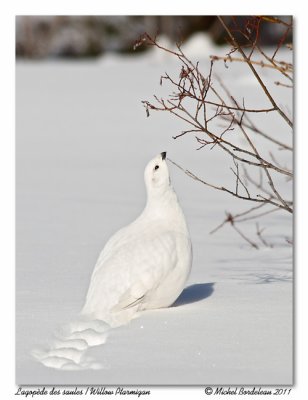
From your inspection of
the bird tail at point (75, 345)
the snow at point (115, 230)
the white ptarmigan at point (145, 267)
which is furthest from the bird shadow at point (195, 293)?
the bird tail at point (75, 345)

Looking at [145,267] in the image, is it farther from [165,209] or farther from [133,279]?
[165,209]

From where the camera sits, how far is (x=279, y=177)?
30.0 ft

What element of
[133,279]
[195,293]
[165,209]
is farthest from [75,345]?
[195,293]

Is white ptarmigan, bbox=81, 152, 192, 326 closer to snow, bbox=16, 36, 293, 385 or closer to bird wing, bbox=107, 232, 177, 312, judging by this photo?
bird wing, bbox=107, 232, 177, 312

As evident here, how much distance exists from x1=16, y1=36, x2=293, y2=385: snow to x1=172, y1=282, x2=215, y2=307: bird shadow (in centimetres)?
1

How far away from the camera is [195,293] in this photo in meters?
4.92

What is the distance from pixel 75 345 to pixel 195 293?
99cm

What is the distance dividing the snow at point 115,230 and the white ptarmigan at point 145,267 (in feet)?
0.33

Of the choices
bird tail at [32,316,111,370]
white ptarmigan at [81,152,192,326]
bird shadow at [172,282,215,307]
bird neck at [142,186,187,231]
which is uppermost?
bird neck at [142,186,187,231]

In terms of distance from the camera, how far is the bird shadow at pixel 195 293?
473 cm

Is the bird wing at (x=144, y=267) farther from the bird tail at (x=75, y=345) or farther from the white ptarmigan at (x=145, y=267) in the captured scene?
the bird tail at (x=75, y=345)

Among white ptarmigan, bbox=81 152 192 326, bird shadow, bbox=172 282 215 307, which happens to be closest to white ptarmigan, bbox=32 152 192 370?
white ptarmigan, bbox=81 152 192 326

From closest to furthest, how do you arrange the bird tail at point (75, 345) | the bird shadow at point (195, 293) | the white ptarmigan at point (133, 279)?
the bird tail at point (75, 345)
the white ptarmigan at point (133, 279)
the bird shadow at point (195, 293)

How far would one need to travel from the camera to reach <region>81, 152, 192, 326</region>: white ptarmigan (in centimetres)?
433
